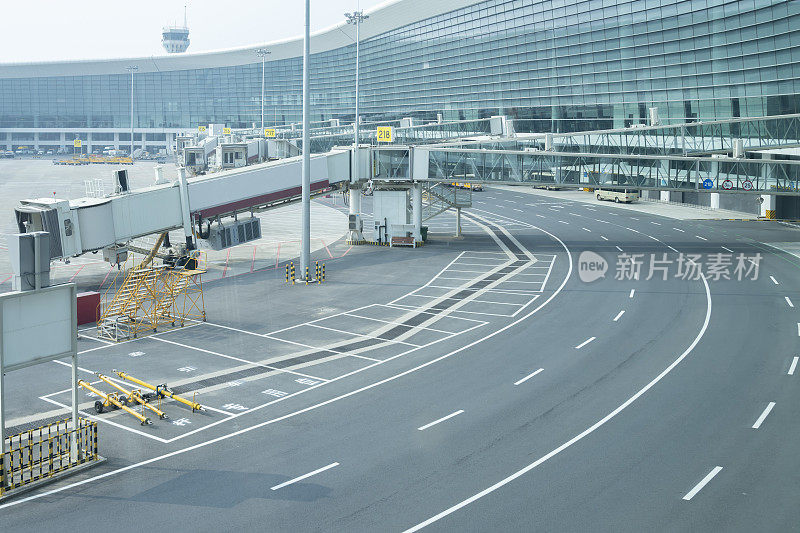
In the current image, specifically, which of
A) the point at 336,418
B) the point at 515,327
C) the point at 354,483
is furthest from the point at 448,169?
the point at 354,483

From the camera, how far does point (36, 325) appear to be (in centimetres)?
2223

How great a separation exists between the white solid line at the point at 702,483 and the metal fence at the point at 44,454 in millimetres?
15216

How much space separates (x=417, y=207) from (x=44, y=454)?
42900mm

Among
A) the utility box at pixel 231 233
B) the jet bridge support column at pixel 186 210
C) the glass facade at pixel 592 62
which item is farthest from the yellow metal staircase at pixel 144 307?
the glass facade at pixel 592 62

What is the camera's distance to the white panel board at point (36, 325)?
21.6m

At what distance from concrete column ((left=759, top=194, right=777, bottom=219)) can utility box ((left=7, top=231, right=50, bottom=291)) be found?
7784 centimetres

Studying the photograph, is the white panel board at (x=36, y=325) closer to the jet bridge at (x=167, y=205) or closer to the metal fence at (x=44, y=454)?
the metal fence at (x=44, y=454)

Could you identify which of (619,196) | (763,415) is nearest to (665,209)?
(619,196)

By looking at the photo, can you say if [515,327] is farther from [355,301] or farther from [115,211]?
[115,211]

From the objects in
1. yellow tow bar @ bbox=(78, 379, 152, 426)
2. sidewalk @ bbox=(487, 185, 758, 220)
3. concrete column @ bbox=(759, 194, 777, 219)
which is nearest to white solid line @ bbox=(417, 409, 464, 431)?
yellow tow bar @ bbox=(78, 379, 152, 426)

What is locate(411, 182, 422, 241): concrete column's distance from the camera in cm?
6322

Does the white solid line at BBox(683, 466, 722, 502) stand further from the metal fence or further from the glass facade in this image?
the glass facade

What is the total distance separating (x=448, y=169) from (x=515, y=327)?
25892 mm

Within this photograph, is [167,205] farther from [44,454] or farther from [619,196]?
[619,196]
